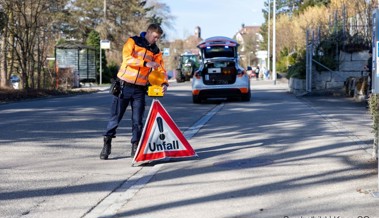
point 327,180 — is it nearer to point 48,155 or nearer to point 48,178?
point 48,178

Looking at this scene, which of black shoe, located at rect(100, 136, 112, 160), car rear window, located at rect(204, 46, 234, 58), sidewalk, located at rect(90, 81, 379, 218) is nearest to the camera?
sidewalk, located at rect(90, 81, 379, 218)

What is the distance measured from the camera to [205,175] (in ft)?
25.8

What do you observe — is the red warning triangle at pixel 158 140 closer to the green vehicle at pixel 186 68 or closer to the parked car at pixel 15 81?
the parked car at pixel 15 81

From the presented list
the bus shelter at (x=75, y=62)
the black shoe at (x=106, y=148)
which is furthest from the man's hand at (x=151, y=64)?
the bus shelter at (x=75, y=62)

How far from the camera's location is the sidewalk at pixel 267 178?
6152 millimetres

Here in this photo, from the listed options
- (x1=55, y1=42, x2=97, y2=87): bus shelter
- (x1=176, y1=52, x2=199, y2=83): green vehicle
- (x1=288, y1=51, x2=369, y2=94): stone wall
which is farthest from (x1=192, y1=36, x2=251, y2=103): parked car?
(x1=176, y1=52, x2=199, y2=83): green vehicle

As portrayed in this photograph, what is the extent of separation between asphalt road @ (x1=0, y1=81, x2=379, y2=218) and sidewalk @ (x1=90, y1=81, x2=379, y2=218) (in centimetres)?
1

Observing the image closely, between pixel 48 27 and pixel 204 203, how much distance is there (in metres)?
28.6

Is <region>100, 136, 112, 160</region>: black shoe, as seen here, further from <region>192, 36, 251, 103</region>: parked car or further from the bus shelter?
the bus shelter

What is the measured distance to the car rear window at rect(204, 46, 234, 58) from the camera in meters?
25.7

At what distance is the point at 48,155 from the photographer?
31.0 feet

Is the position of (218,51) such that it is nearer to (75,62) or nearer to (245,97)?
(245,97)

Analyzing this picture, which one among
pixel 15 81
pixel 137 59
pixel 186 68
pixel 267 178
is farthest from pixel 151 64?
pixel 186 68

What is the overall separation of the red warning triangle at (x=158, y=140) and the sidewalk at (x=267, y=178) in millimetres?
186
